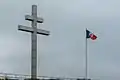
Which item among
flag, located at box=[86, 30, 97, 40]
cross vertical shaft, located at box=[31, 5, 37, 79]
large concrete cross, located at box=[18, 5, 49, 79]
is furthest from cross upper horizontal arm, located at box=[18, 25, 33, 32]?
flag, located at box=[86, 30, 97, 40]

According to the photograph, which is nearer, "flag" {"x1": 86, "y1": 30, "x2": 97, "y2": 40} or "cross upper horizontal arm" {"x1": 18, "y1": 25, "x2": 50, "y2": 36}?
"cross upper horizontal arm" {"x1": 18, "y1": 25, "x2": 50, "y2": 36}

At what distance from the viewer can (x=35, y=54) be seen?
52.5 metres

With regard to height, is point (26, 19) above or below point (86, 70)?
above

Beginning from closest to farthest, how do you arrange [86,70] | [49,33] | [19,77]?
[19,77]
[49,33]
[86,70]

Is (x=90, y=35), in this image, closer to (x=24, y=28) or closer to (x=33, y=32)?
(x=33, y=32)

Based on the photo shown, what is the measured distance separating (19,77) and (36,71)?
172cm

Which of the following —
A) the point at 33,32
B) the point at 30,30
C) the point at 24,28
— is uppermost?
the point at 24,28

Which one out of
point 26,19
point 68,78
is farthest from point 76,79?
point 26,19

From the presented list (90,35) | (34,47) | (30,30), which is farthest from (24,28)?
(90,35)

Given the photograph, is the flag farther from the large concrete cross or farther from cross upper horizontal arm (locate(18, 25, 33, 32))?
cross upper horizontal arm (locate(18, 25, 33, 32))

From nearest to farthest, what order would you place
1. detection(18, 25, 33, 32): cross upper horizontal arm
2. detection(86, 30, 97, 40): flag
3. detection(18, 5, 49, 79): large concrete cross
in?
detection(18, 25, 33, 32): cross upper horizontal arm, detection(18, 5, 49, 79): large concrete cross, detection(86, 30, 97, 40): flag

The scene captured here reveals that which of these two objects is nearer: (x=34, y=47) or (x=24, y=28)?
(x=24, y=28)

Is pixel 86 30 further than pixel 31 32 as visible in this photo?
Yes

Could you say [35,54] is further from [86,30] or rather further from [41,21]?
[86,30]
